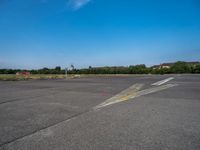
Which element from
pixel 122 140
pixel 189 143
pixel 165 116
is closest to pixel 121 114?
pixel 165 116

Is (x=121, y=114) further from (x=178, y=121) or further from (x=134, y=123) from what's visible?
(x=178, y=121)

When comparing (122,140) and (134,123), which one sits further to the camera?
(134,123)

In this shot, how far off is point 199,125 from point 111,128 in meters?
2.00

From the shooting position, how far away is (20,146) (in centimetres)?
266

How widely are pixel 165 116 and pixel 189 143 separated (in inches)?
66.8

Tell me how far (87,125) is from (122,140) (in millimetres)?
1065

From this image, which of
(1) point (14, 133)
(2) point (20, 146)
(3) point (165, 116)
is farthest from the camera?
(3) point (165, 116)

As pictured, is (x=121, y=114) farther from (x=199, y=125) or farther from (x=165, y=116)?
(x=199, y=125)

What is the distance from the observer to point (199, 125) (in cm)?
365

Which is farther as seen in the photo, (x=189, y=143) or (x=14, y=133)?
(x=14, y=133)

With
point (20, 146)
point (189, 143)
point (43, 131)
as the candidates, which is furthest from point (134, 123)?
point (20, 146)

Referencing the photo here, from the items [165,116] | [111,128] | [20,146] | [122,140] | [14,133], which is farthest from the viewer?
[165,116]

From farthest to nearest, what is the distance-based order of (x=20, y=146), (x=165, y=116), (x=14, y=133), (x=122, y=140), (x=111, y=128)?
(x=165, y=116)
(x=111, y=128)
(x=14, y=133)
(x=122, y=140)
(x=20, y=146)

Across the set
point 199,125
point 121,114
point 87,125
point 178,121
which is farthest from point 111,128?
point 199,125
